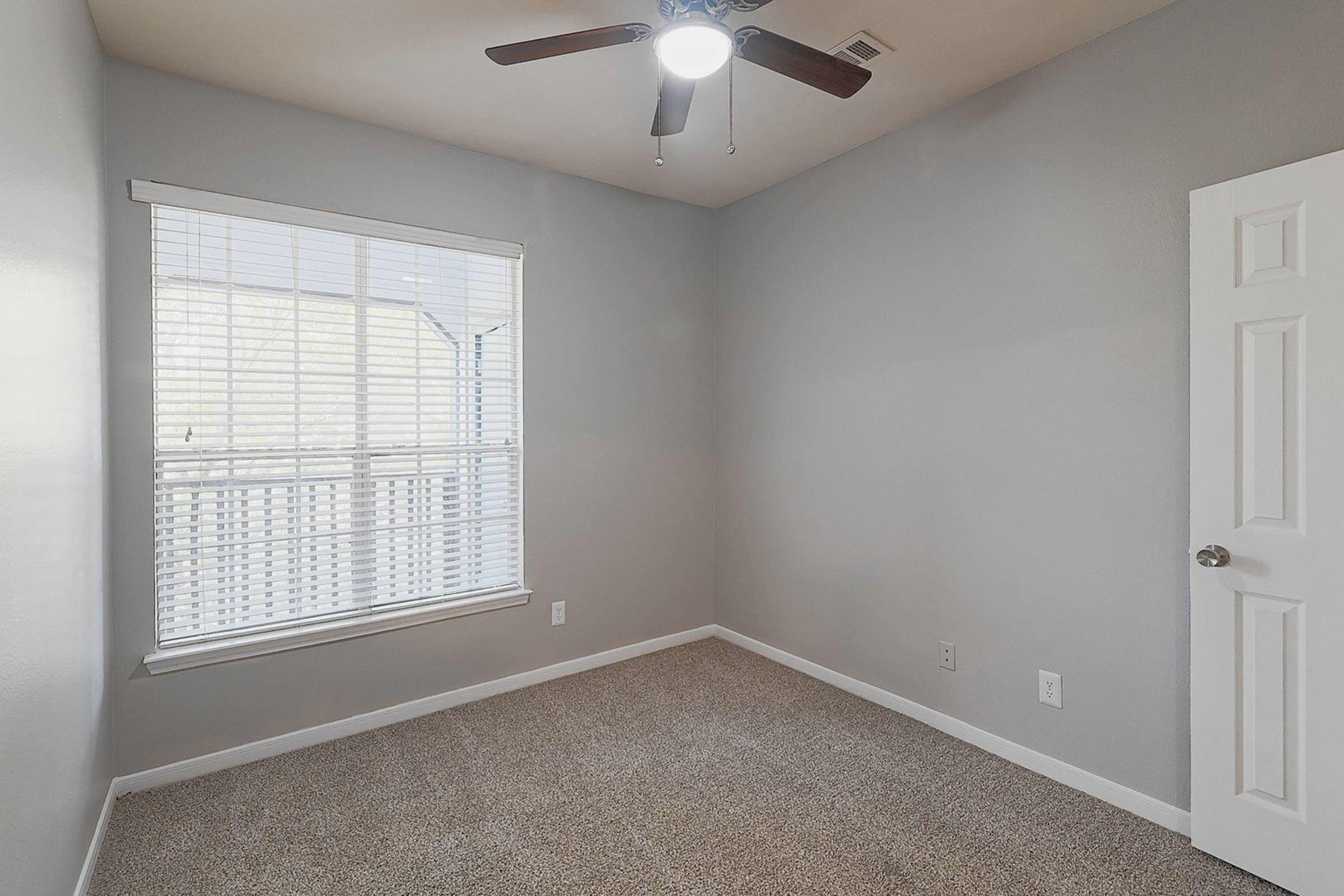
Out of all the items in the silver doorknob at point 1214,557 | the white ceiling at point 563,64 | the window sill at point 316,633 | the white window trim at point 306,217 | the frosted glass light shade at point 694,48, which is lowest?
the window sill at point 316,633

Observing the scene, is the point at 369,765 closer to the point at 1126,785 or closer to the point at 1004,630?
the point at 1004,630

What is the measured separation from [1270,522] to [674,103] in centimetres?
205

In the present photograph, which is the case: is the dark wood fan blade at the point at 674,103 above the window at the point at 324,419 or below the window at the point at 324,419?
above

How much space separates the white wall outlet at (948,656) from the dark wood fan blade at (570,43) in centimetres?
244

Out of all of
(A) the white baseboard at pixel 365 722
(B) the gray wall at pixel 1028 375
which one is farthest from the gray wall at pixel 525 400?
(B) the gray wall at pixel 1028 375

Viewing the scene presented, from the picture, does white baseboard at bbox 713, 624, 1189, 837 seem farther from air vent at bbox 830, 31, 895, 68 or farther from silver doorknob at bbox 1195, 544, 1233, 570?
air vent at bbox 830, 31, 895, 68

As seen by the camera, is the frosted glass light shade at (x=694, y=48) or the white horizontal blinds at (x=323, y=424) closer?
the frosted glass light shade at (x=694, y=48)

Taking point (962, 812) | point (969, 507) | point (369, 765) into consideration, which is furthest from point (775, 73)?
point (369, 765)

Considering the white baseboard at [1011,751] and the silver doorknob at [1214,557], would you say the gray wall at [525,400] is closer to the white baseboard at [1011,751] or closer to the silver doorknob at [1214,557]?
the white baseboard at [1011,751]

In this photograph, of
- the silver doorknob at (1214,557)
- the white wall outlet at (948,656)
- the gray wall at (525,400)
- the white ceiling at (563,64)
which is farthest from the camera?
the white wall outlet at (948,656)

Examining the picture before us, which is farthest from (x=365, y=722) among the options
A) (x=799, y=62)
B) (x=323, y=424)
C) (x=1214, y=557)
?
(x=1214, y=557)

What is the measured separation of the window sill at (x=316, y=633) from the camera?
2465 mm

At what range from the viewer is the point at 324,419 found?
2775 millimetres

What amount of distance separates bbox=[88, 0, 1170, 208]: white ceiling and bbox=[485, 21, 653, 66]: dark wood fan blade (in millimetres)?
407
